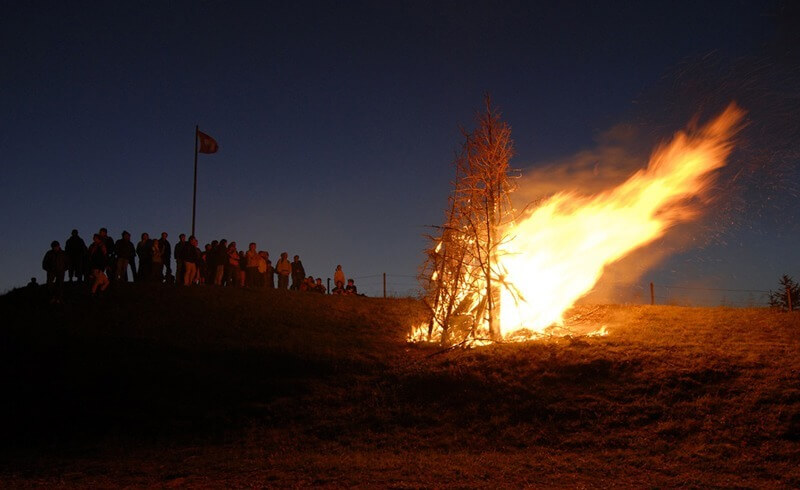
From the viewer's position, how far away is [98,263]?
788 inches

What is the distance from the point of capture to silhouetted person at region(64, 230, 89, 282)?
20.2 metres

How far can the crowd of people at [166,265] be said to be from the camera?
65.2ft

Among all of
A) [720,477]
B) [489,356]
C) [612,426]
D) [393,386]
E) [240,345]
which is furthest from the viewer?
[240,345]

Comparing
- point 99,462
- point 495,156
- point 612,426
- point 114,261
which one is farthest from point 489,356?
point 114,261

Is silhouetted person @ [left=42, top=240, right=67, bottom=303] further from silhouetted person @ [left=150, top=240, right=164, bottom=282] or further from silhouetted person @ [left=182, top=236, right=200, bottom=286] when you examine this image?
silhouetted person @ [left=182, top=236, right=200, bottom=286]

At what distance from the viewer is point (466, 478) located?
805cm

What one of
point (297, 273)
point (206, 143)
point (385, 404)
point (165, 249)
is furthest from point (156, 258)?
point (385, 404)

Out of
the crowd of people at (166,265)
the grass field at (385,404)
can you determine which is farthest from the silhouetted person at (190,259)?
the grass field at (385,404)

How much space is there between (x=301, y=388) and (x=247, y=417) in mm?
1664

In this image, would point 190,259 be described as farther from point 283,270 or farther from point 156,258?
point 283,270

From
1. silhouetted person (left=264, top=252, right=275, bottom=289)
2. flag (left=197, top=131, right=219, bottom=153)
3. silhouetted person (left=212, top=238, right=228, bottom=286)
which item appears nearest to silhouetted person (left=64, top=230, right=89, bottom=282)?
silhouetted person (left=212, top=238, right=228, bottom=286)

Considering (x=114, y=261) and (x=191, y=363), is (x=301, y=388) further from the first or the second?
(x=114, y=261)

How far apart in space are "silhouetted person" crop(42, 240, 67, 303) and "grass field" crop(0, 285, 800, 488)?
0.93 m

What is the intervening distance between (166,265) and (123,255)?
166cm
